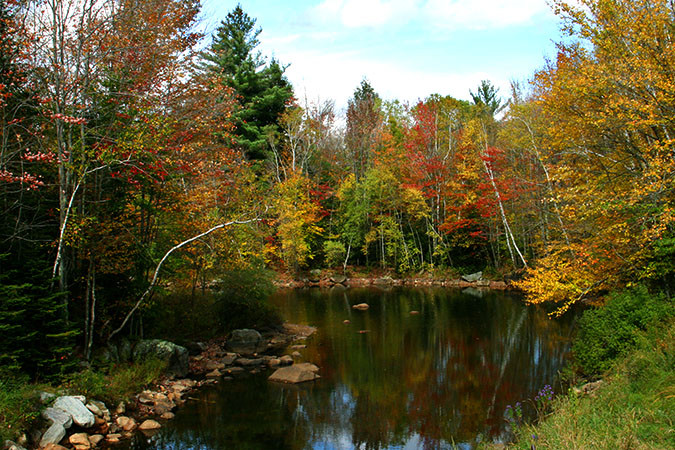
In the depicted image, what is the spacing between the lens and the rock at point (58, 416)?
8211 millimetres

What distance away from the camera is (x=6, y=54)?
31.7 ft

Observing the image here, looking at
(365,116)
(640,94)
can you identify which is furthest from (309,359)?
(365,116)

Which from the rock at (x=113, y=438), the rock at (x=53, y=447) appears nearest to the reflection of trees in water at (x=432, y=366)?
the rock at (x=113, y=438)

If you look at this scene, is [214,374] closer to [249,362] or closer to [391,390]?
[249,362]

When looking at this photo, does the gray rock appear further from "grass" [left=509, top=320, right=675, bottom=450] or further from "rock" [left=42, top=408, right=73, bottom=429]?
"grass" [left=509, top=320, right=675, bottom=450]

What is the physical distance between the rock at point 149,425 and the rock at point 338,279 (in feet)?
78.4

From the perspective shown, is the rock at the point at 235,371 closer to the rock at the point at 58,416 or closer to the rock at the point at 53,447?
the rock at the point at 58,416

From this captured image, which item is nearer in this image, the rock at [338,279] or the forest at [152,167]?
the forest at [152,167]

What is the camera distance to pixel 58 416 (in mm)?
8383

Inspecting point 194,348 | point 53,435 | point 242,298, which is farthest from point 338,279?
point 53,435

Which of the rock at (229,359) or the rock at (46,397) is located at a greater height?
the rock at (46,397)

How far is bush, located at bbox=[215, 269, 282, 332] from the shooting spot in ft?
55.8

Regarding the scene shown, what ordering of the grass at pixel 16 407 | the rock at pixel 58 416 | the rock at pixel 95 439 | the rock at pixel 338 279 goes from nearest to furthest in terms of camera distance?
1. the grass at pixel 16 407
2. the rock at pixel 58 416
3. the rock at pixel 95 439
4. the rock at pixel 338 279

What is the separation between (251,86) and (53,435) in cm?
2977
